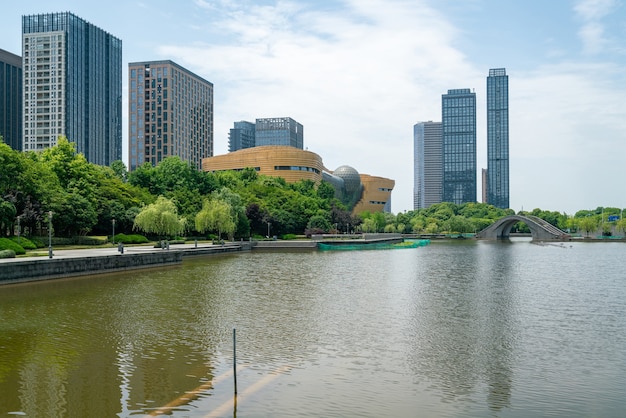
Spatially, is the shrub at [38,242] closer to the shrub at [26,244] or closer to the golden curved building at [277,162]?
the shrub at [26,244]

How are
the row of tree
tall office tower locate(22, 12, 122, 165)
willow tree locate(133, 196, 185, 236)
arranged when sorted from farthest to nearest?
1. tall office tower locate(22, 12, 122, 165)
2. willow tree locate(133, 196, 185, 236)
3. the row of tree

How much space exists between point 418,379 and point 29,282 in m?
29.4

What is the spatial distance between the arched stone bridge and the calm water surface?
113 meters

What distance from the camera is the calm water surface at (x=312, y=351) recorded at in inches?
520

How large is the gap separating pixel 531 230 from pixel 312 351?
14383 cm

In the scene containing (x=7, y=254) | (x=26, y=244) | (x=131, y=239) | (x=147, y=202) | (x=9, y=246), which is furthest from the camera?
(x=147, y=202)

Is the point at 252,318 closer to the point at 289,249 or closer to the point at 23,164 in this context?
the point at 23,164

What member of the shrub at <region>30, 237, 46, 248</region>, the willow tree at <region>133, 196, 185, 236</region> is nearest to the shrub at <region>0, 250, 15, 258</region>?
the shrub at <region>30, 237, 46, 248</region>

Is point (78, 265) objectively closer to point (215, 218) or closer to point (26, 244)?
point (26, 244)

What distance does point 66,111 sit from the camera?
157375 mm

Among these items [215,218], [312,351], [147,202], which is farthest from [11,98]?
[312,351]

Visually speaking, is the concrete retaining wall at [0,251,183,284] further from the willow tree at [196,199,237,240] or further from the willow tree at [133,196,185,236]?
the willow tree at [196,199,237,240]

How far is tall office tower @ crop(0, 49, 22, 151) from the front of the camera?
167 metres

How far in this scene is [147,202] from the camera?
83.5 meters
